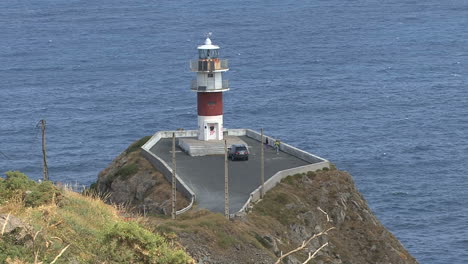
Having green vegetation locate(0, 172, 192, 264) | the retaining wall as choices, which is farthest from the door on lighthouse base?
green vegetation locate(0, 172, 192, 264)

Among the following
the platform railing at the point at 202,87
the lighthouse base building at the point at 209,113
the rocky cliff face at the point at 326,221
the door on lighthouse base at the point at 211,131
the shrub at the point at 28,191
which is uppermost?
the shrub at the point at 28,191

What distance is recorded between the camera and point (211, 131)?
7219cm

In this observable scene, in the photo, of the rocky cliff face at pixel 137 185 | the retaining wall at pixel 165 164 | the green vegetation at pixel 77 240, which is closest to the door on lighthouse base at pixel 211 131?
the retaining wall at pixel 165 164

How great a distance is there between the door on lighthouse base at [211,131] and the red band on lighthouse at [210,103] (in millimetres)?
834

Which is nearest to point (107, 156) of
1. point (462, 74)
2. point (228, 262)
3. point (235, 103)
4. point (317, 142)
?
point (317, 142)

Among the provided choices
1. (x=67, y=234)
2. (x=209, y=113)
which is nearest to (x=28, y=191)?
(x=67, y=234)

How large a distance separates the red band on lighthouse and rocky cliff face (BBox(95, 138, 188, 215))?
5.40m

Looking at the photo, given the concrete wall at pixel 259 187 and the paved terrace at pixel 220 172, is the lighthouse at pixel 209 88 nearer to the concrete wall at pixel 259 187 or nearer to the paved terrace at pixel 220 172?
the paved terrace at pixel 220 172

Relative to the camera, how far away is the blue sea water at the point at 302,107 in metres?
92.2

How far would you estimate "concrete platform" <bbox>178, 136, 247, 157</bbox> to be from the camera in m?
68.4

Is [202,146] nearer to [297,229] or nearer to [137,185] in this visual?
[137,185]

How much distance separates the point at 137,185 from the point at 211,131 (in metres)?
10.7

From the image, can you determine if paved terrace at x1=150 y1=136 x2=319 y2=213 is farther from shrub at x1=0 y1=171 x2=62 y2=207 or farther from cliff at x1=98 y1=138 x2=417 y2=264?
shrub at x1=0 y1=171 x2=62 y2=207

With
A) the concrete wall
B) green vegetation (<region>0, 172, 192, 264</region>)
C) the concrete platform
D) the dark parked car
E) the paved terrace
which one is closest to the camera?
green vegetation (<region>0, 172, 192, 264</region>)
